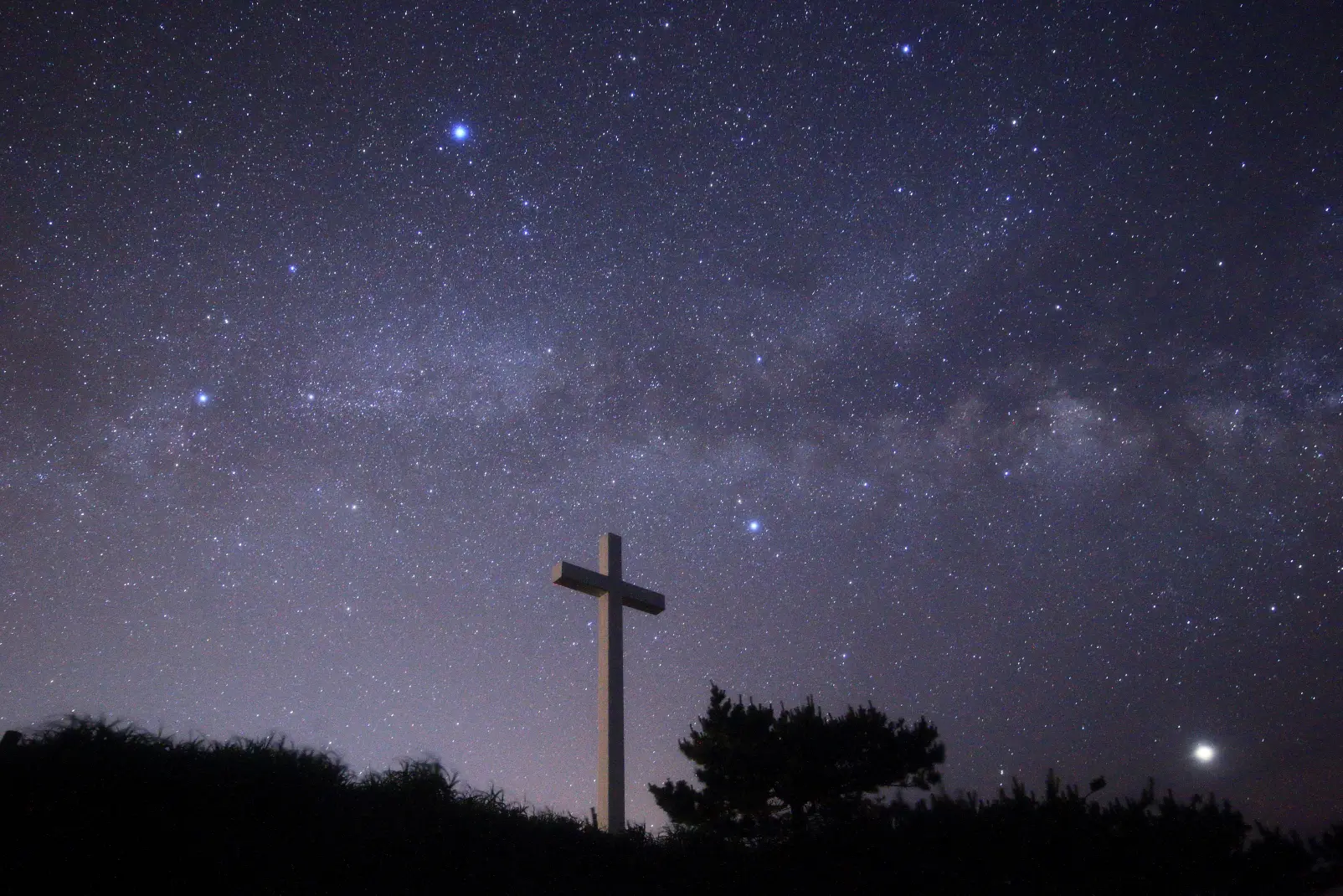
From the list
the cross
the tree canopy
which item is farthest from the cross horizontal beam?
the tree canopy

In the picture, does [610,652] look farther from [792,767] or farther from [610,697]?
[792,767]

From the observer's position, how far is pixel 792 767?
12.1 meters

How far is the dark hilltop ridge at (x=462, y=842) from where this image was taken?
4.77 m

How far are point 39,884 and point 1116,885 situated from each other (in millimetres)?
8905

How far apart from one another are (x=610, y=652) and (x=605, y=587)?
906 mm

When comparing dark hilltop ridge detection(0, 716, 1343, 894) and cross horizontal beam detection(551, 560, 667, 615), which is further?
cross horizontal beam detection(551, 560, 667, 615)

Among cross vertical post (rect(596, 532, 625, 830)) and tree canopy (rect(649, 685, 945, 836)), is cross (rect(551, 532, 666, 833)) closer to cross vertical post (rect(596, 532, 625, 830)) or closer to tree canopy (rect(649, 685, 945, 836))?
cross vertical post (rect(596, 532, 625, 830))

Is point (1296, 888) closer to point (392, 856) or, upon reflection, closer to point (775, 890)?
point (775, 890)

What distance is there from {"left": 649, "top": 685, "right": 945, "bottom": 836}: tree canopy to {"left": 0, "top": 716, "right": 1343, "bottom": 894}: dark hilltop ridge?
Answer: 2740 millimetres

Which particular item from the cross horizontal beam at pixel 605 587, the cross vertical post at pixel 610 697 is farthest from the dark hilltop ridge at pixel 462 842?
the cross horizontal beam at pixel 605 587

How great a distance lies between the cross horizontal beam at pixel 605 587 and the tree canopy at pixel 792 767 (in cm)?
295

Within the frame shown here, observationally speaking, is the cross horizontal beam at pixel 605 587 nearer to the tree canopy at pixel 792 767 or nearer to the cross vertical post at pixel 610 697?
the cross vertical post at pixel 610 697

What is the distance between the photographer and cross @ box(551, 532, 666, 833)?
9.72 m


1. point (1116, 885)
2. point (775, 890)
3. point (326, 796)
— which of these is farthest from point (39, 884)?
point (1116, 885)
